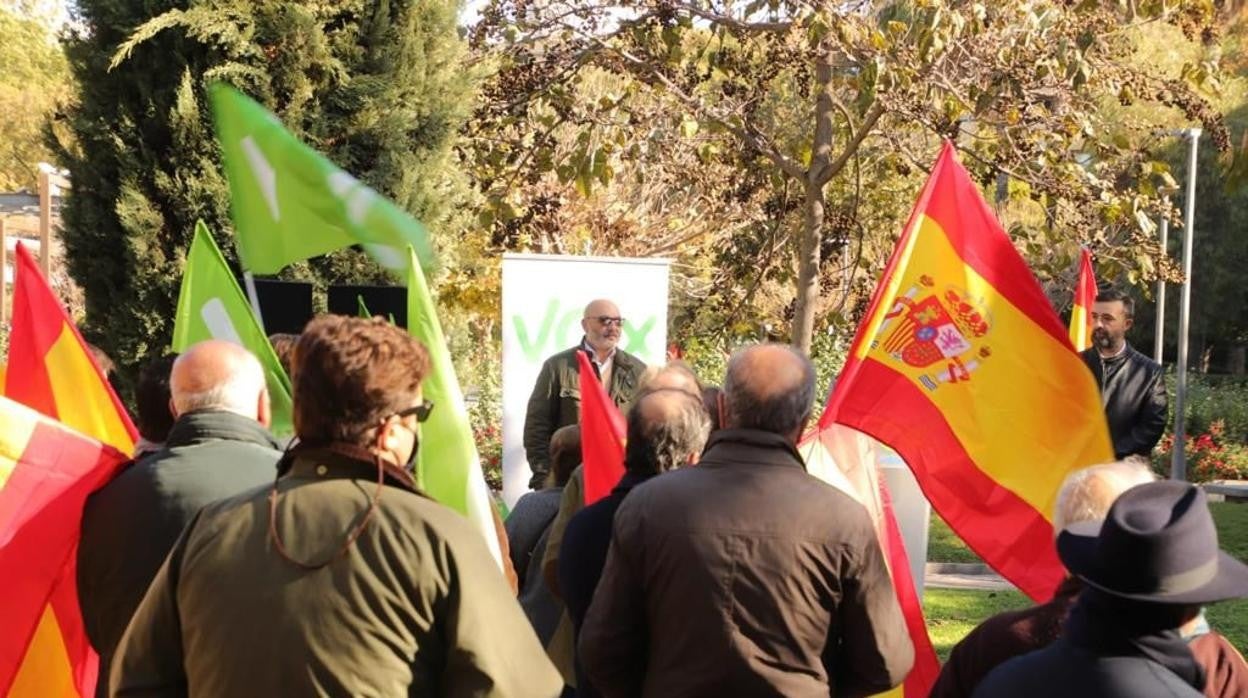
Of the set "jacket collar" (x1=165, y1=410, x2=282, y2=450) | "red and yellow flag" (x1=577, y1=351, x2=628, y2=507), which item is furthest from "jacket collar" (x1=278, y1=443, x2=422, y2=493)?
Answer: "red and yellow flag" (x1=577, y1=351, x2=628, y2=507)

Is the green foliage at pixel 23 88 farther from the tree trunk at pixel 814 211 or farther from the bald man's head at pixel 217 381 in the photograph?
the bald man's head at pixel 217 381

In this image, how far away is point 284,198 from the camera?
538cm

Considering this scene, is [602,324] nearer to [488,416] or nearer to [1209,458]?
[488,416]

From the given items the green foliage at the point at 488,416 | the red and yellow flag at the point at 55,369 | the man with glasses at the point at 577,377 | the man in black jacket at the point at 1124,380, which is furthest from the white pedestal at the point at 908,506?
the green foliage at the point at 488,416

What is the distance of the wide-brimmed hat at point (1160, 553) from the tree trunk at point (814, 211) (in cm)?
716

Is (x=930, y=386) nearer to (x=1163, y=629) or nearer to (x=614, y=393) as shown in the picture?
(x=1163, y=629)

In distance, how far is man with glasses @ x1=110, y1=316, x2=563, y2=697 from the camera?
2.74 m

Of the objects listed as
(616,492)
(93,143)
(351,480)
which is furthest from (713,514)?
(93,143)

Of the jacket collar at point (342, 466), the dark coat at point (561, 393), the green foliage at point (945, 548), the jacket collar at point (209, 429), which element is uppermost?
the jacket collar at point (342, 466)

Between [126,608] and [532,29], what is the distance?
6.75 metres

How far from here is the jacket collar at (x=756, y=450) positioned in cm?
369

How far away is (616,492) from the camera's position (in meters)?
4.18

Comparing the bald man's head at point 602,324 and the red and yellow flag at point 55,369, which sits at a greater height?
the red and yellow flag at point 55,369

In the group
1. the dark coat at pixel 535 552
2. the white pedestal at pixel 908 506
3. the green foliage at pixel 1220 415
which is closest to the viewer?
the dark coat at pixel 535 552
